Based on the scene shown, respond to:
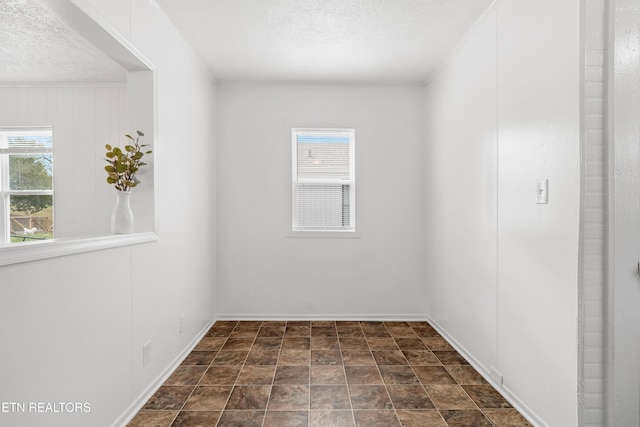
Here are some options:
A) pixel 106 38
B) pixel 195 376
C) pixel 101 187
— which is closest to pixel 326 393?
pixel 195 376

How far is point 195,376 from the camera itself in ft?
8.07

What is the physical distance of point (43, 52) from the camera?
2.99m

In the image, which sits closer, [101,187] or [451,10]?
[451,10]

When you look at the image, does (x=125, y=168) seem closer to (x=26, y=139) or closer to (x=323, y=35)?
(x=323, y=35)

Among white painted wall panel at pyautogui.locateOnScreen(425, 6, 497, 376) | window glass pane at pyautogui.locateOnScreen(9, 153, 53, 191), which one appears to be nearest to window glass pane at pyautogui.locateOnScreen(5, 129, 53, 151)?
window glass pane at pyautogui.locateOnScreen(9, 153, 53, 191)

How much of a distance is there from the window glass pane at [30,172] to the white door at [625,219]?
4.84m

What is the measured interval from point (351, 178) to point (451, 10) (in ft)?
6.26

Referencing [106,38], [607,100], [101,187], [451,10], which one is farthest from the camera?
[101,187]

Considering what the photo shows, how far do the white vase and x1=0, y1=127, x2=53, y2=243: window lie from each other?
2.50 meters

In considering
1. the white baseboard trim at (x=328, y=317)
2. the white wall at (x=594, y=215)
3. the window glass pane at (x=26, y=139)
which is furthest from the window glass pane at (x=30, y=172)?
the white wall at (x=594, y=215)

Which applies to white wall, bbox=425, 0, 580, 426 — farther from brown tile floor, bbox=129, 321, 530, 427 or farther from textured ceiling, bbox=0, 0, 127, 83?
textured ceiling, bbox=0, 0, 127, 83

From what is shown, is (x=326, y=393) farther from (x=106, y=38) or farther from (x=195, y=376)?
(x=106, y=38)

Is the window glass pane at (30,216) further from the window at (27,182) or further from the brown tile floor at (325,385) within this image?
the brown tile floor at (325,385)

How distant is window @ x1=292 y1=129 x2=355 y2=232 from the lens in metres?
3.88
